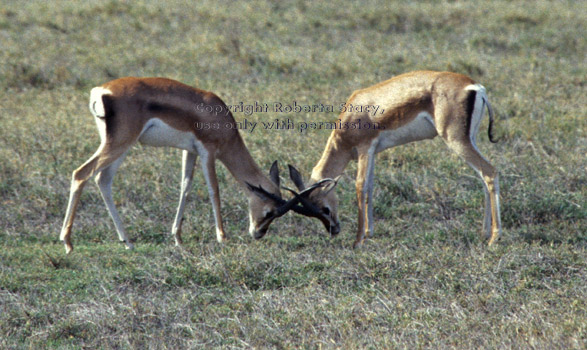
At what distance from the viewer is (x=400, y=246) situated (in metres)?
6.45

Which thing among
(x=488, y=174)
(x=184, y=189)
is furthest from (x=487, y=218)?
(x=184, y=189)

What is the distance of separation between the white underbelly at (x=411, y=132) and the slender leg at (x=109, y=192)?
2.36 meters

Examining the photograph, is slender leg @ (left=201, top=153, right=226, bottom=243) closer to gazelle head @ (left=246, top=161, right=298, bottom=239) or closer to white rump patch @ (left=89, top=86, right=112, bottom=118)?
gazelle head @ (left=246, top=161, right=298, bottom=239)

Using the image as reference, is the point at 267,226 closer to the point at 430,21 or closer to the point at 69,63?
the point at 69,63

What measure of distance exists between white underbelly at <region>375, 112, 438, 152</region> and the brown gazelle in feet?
3.45

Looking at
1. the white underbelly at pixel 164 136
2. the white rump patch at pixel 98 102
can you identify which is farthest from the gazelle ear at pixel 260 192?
the white rump patch at pixel 98 102

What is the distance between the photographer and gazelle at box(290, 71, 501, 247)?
6578 millimetres

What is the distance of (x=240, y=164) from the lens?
23.4 ft

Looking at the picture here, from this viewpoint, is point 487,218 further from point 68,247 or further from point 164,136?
point 68,247

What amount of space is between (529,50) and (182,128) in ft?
23.9

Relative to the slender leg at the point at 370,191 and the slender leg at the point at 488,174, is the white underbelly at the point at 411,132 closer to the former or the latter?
the slender leg at the point at 370,191

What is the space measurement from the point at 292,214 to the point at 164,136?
144 cm

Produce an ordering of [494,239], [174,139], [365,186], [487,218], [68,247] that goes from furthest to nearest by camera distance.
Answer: [365,186] → [174,139] → [487,218] → [494,239] → [68,247]

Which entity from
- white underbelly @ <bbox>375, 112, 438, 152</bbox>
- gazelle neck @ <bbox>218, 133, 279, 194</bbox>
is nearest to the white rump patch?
gazelle neck @ <bbox>218, 133, 279, 194</bbox>
